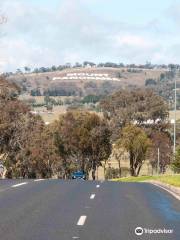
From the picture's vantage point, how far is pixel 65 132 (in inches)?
3290

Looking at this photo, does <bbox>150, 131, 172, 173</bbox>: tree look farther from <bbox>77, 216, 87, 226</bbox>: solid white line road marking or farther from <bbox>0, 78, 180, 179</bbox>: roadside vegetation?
<bbox>77, 216, 87, 226</bbox>: solid white line road marking

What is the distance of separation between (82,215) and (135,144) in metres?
64.9

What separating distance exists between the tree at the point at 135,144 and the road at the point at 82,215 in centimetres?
5645

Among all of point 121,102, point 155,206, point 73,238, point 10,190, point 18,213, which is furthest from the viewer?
point 121,102

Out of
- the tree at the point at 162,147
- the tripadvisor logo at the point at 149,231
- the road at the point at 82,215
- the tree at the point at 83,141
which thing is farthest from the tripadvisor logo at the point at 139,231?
the tree at the point at 162,147

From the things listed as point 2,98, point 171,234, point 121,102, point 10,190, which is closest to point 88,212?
point 171,234

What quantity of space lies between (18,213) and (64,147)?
2605 inches

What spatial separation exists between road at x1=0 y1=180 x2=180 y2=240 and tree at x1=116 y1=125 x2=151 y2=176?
56.4 meters

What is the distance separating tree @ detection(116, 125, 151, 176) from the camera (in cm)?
8119

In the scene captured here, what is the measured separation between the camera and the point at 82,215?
16.7m

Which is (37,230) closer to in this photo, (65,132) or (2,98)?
(2,98)

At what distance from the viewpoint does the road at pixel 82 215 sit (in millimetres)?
12984

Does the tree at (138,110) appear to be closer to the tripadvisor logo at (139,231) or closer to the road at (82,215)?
the road at (82,215)

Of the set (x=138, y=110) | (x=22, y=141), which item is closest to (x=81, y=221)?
(x=22, y=141)
